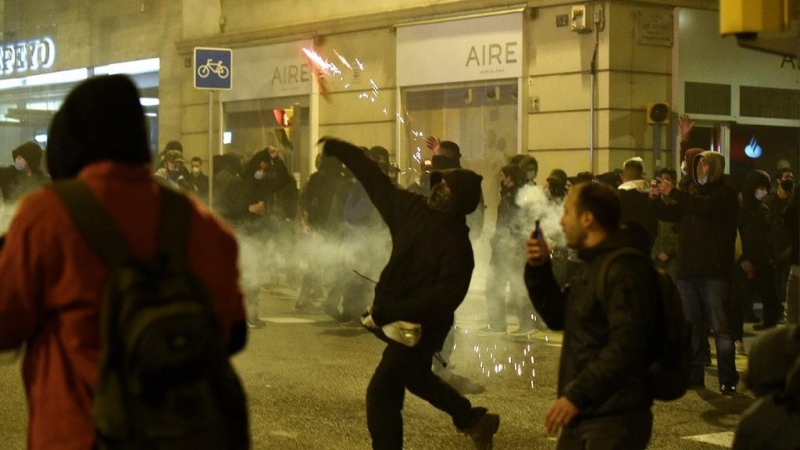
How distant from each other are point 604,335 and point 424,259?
78.0 inches

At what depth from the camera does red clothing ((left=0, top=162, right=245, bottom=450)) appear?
10.4 feet

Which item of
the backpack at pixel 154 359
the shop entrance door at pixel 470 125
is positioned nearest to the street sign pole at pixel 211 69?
the shop entrance door at pixel 470 125

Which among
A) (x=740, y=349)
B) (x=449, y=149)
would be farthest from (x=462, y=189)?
(x=740, y=349)

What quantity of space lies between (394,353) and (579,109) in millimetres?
11193

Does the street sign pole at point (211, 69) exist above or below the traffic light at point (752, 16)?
above

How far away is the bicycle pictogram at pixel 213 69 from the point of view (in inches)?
653

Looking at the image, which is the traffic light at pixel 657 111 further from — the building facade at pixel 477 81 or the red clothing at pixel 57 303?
the red clothing at pixel 57 303

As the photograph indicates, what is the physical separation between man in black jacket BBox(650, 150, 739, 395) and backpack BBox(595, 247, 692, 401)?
4872 mm

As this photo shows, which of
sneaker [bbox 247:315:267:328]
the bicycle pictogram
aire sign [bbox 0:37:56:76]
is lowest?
sneaker [bbox 247:315:267:328]

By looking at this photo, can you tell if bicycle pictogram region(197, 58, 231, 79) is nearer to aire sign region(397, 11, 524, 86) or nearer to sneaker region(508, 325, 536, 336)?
aire sign region(397, 11, 524, 86)

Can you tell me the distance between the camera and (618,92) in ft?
55.5

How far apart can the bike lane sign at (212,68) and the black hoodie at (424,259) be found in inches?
404

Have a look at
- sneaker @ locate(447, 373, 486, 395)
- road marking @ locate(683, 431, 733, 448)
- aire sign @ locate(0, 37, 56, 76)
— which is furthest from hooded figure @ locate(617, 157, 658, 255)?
aire sign @ locate(0, 37, 56, 76)

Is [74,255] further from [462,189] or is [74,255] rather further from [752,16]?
[752,16]
